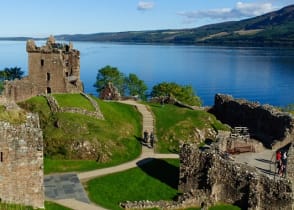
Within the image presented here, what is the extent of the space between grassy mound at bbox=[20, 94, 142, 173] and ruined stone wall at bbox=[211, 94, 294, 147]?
1216 centimetres

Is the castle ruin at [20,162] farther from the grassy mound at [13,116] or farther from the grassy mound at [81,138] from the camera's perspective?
the grassy mound at [81,138]

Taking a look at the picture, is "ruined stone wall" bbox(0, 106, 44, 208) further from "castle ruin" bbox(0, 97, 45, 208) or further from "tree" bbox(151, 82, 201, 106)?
"tree" bbox(151, 82, 201, 106)

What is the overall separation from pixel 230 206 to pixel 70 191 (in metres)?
10.6

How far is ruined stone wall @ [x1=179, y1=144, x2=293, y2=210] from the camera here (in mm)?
28500

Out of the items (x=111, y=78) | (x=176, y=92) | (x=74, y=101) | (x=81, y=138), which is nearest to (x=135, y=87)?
(x=111, y=78)

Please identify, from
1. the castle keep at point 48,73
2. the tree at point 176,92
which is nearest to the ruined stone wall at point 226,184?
the castle keep at point 48,73

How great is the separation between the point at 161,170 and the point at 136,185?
385 centimetres

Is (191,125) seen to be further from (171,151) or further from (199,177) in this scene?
(199,177)

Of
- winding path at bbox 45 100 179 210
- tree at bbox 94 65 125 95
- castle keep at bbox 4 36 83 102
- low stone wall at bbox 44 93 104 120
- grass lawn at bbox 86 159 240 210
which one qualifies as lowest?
grass lawn at bbox 86 159 240 210

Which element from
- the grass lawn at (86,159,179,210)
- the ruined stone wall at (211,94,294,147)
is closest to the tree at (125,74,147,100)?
the ruined stone wall at (211,94,294,147)

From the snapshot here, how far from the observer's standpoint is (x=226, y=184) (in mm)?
30500

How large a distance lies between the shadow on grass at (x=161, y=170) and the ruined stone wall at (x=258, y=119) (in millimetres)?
10028

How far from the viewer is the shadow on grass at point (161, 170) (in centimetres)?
3409

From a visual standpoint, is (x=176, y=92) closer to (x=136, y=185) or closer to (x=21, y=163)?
(x=136, y=185)
